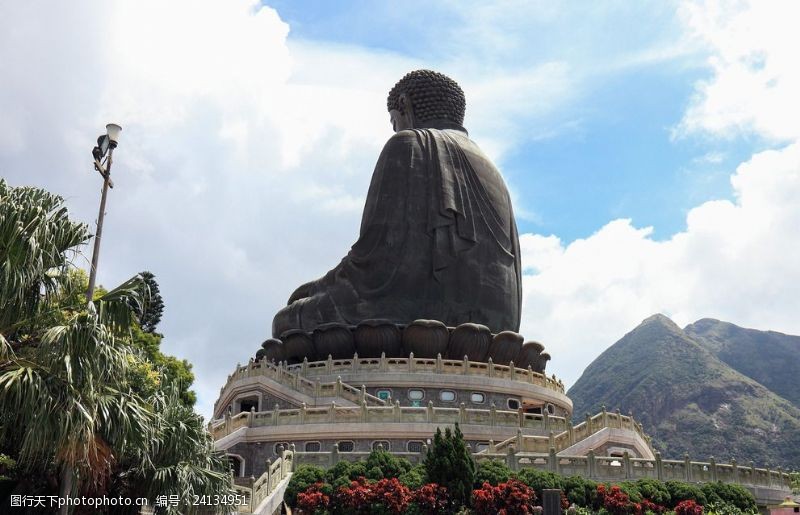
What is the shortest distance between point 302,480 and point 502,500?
17.1 ft

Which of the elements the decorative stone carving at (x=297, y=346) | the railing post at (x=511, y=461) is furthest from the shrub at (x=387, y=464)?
the decorative stone carving at (x=297, y=346)

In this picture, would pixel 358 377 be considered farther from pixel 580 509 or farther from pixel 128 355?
pixel 128 355

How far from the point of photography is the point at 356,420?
27469 millimetres

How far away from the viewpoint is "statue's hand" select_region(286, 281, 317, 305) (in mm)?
44916

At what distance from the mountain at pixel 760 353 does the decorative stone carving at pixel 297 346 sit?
109580 mm

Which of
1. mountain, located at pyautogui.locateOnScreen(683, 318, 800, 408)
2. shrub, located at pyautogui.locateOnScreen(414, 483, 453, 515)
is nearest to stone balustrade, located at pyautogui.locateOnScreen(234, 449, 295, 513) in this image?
shrub, located at pyautogui.locateOnScreen(414, 483, 453, 515)

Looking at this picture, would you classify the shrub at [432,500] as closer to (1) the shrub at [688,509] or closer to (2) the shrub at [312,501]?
(2) the shrub at [312,501]

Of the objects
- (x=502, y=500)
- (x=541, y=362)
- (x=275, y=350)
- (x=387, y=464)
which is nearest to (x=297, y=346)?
(x=275, y=350)

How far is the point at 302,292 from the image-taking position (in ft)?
150

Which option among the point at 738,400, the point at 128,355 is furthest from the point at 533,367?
the point at 738,400

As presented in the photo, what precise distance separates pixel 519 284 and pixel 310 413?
20.9m

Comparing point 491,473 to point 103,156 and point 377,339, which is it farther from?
point 377,339

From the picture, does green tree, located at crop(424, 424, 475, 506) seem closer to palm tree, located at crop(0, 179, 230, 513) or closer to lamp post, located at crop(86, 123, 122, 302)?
palm tree, located at crop(0, 179, 230, 513)

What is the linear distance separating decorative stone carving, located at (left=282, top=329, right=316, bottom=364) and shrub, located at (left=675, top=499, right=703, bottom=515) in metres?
22.0
